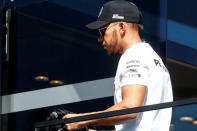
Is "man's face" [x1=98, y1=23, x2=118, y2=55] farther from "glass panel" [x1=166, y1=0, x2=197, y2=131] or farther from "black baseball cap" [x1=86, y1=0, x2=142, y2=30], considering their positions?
"glass panel" [x1=166, y1=0, x2=197, y2=131]

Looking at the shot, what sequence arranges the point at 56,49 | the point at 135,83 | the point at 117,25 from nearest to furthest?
the point at 135,83
the point at 117,25
the point at 56,49

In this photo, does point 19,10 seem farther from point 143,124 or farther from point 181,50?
point 143,124

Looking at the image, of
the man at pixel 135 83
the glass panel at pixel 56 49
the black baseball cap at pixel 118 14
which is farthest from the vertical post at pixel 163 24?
the man at pixel 135 83

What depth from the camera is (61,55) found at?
686 centimetres

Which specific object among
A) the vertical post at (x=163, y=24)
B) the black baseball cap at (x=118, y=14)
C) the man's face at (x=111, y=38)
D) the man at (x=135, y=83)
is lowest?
the man at (x=135, y=83)

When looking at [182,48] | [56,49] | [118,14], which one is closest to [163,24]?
[182,48]

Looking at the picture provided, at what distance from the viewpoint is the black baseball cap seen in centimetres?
462

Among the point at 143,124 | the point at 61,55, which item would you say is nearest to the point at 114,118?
the point at 143,124

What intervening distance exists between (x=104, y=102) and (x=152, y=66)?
7.16 ft

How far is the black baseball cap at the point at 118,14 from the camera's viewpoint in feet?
15.2

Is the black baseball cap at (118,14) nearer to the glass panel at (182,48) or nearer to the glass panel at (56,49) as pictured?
the glass panel at (182,48)

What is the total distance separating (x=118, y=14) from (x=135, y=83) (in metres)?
0.58

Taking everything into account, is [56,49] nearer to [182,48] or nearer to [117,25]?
[182,48]

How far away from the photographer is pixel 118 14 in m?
4.65
